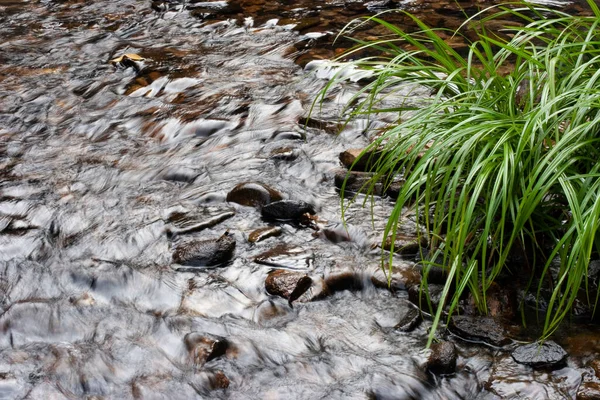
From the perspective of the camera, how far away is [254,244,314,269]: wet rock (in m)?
3.70

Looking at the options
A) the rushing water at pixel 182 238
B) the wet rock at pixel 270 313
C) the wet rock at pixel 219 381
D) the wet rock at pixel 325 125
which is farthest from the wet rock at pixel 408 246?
the wet rock at pixel 325 125

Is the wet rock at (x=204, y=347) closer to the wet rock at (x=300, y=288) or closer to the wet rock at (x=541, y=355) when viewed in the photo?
the wet rock at (x=300, y=288)

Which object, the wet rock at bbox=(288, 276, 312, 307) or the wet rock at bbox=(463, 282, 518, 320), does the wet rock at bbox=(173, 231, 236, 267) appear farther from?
the wet rock at bbox=(463, 282, 518, 320)

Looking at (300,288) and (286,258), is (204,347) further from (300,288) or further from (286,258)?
(286,258)

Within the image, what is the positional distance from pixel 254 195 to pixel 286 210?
10.0 inches

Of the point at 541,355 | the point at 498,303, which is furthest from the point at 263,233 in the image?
the point at 541,355

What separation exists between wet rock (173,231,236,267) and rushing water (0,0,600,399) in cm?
8

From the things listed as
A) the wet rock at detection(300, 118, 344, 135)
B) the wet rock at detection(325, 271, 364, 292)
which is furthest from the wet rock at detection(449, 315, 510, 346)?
the wet rock at detection(300, 118, 344, 135)

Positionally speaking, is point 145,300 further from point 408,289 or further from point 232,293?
point 408,289

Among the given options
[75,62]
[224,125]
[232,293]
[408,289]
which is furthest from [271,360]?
[75,62]

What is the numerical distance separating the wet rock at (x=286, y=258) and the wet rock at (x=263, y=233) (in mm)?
126

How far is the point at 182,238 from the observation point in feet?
13.1

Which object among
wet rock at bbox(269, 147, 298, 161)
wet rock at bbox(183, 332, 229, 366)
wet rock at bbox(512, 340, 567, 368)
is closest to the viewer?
wet rock at bbox(512, 340, 567, 368)

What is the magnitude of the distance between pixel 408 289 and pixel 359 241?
0.50m
